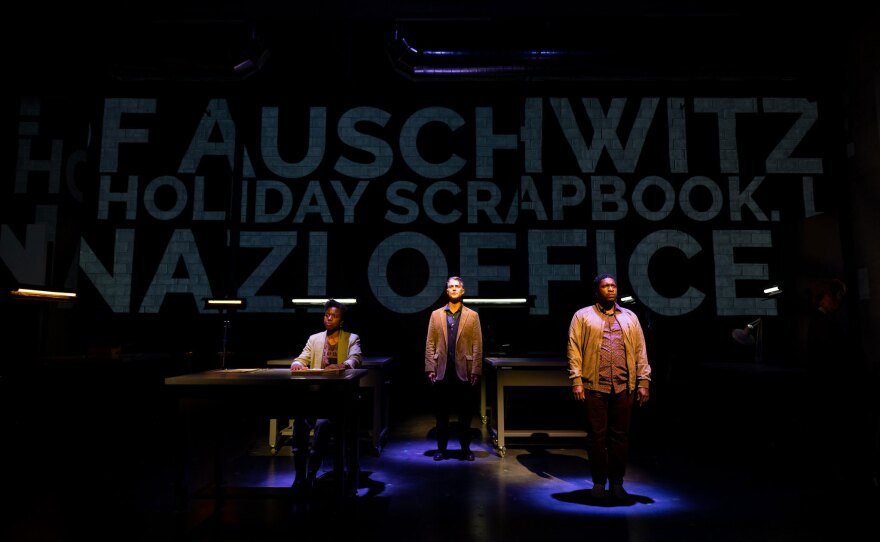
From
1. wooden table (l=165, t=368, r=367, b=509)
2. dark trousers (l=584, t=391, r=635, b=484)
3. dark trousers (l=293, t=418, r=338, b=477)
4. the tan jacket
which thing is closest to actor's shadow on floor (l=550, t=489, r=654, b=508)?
dark trousers (l=584, t=391, r=635, b=484)

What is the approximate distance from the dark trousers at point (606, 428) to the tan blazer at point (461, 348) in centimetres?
157

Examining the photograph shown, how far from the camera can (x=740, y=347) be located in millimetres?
7570

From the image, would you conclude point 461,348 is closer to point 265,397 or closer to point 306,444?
point 306,444

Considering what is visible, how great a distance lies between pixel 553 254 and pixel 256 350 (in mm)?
4504

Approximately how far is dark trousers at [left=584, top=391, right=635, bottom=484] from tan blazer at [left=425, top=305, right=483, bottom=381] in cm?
157

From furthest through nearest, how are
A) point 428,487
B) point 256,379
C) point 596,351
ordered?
A: point 428,487 < point 596,351 < point 256,379

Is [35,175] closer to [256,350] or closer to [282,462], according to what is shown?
[256,350]

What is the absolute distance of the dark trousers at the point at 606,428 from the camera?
3889 millimetres

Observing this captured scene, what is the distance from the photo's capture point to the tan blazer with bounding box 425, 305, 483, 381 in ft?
17.4

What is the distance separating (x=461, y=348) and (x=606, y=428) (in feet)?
5.67

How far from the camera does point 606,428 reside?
12.9 ft

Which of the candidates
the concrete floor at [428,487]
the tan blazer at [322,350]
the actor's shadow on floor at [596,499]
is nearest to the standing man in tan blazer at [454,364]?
the concrete floor at [428,487]

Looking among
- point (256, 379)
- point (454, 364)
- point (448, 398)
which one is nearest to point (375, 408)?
point (448, 398)

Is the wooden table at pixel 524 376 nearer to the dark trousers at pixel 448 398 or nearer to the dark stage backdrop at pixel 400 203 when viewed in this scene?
the dark trousers at pixel 448 398
